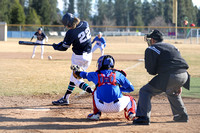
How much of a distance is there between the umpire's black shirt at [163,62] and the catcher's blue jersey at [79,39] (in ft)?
6.54

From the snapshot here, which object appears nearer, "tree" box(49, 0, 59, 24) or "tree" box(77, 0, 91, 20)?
"tree" box(49, 0, 59, 24)

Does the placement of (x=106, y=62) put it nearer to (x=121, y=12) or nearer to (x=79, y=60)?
(x=79, y=60)

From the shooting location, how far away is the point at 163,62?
531 centimetres

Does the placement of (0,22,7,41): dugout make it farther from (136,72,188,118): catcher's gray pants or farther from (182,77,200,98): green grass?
(136,72,188,118): catcher's gray pants

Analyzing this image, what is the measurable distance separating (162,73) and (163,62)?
0.20 metres

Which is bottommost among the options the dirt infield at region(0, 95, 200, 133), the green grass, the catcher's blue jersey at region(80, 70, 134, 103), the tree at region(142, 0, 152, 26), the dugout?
the dirt infield at region(0, 95, 200, 133)

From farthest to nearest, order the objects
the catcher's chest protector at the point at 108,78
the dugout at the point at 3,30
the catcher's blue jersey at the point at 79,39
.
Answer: the dugout at the point at 3,30 → the catcher's blue jersey at the point at 79,39 → the catcher's chest protector at the point at 108,78

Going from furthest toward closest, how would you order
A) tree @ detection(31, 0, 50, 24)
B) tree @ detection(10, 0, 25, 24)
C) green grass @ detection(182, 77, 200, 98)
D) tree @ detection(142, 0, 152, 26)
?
1. tree @ detection(142, 0, 152, 26)
2. tree @ detection(31, 0, 50, 24)
3. tree @ detection(10, 0, 25, 24)
4. green grass @ detection(182, 77, 200, 98)

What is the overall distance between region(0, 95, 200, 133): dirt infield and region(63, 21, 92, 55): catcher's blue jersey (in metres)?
1.40

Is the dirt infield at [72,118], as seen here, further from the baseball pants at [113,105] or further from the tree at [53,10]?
the tree at [53,10]

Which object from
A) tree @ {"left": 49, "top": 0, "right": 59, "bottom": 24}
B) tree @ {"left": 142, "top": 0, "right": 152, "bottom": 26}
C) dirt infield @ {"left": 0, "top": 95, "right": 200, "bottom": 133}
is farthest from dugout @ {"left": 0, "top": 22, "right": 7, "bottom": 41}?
tree @ {"left": 142, "top": 0, "right": 152, "bottom": 26}

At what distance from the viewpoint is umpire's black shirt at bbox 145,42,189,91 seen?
526cm

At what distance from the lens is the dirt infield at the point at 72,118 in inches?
204

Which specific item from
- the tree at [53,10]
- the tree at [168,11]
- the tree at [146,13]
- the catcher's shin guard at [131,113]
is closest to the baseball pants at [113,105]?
the catcher's shin guard at [131,113]
